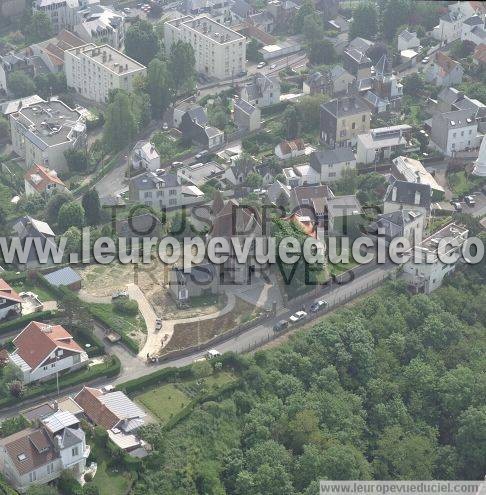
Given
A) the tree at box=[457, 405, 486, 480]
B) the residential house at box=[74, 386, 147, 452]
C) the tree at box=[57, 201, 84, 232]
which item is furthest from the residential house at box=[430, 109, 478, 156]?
the residential house at box=[74, 386, 147, 452]

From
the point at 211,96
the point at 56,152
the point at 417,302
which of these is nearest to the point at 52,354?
the point at 417,302

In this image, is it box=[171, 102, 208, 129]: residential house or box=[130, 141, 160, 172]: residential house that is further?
box=[171, 102, 208, 129]: residential house

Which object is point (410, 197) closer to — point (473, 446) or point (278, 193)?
point (278, 193)

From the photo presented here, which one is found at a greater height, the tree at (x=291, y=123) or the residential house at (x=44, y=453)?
the residential house at (x=44, y=453)

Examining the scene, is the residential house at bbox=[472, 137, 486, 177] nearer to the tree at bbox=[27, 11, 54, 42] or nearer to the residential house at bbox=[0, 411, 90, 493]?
the residential house at bbox=[0, 411, 90, 493]

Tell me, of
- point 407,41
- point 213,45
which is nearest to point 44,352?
point 213,45

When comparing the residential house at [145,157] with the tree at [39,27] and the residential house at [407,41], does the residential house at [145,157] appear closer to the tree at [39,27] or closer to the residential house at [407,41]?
the tree at [39,27]

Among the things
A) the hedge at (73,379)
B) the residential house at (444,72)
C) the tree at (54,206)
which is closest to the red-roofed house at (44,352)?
the hedge at (73,379)
